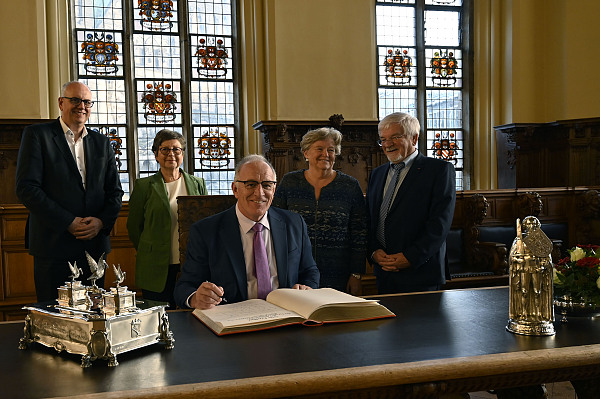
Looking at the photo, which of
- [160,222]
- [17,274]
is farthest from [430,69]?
[160,222]

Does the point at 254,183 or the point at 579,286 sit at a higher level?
the point at 254,183

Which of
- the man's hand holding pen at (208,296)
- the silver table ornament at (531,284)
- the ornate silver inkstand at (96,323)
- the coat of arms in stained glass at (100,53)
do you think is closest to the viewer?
the ornate silver inkstand at (96,323)

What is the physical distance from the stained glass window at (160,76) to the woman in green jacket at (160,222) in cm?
486

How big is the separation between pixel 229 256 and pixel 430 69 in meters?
8.11

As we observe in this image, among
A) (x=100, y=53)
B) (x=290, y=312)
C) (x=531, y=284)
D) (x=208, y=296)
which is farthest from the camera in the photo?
(x=100, y=53)

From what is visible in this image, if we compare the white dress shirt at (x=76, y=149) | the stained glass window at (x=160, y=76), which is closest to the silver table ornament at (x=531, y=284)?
the white dress shirt at (x=76, y=149)

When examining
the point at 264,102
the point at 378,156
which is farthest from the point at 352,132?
the point at 264,102

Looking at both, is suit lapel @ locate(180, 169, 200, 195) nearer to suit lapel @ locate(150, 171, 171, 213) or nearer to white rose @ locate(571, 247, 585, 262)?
suit lapel @ locate(150, 171, 171, 213)

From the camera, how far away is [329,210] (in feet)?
10.9

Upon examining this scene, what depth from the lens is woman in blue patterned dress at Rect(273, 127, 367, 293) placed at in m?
3.30

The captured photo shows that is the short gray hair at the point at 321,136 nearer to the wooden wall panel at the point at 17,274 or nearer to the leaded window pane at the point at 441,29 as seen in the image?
the wooden wall panel at the point at 17,274

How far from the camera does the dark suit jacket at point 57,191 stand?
3389 millimetres

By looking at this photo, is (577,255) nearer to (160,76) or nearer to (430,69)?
(160,76)

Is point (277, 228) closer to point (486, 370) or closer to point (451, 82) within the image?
point (486, 370)
